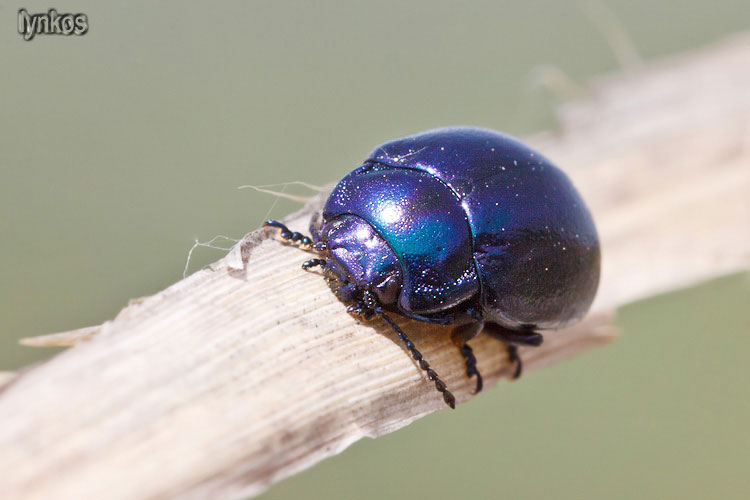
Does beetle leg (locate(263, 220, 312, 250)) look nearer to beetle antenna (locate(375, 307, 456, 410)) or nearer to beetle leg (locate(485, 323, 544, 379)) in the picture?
beetle antenna (locate(375, 307, 456, 410))

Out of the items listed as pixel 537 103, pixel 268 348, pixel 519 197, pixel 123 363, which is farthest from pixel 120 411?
pixel 537 103

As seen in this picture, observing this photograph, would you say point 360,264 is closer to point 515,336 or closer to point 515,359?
point 515,336

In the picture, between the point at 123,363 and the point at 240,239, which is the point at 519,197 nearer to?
the point at 240,239

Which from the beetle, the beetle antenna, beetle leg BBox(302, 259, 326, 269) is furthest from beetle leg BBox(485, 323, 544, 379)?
beetle leg BBox(302, 259, 326, 269)

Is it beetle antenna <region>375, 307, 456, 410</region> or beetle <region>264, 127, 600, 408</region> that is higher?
beetle <region>264, 127, 600, 408</region>

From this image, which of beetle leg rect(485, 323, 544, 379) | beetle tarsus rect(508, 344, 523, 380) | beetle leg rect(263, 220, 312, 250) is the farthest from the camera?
beetle tarsus rect(508, 344, 523, 380)

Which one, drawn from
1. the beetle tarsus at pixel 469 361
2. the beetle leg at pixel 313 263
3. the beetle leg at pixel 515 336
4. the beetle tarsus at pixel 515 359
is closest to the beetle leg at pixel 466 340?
the beetle tarsus at pixel 469 361
